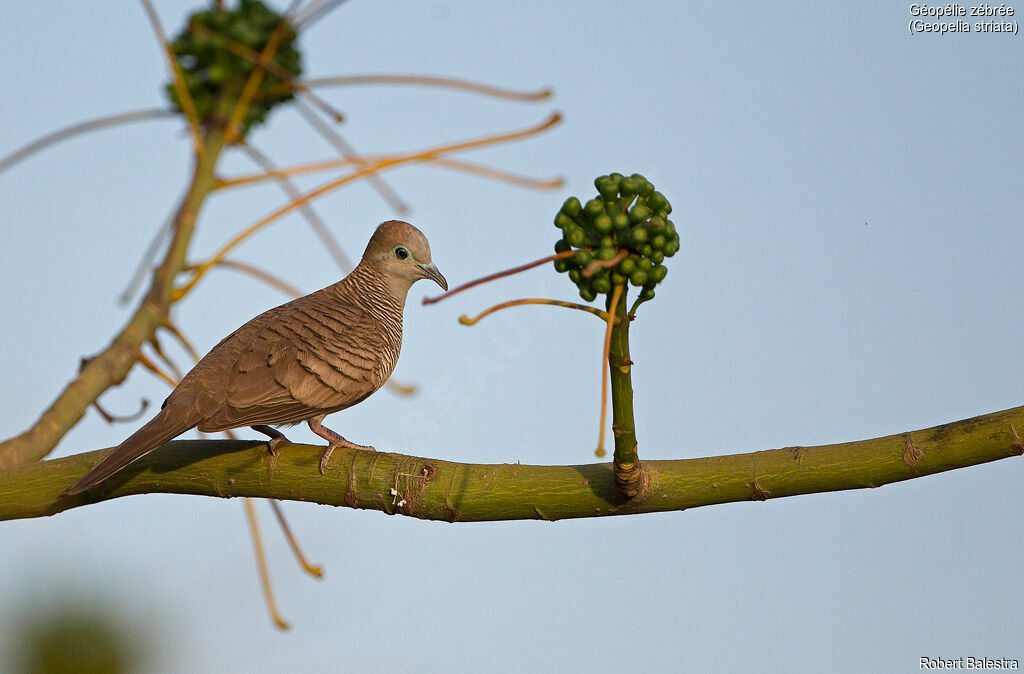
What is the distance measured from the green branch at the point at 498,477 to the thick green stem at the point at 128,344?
2.04ft

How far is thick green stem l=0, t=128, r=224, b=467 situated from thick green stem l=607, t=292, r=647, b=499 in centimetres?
104

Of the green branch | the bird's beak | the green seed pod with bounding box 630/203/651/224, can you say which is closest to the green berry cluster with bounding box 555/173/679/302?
the green seed pod with bounding box 630/203/651/224

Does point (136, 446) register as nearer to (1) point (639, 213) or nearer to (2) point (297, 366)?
(2) point (297, 366)

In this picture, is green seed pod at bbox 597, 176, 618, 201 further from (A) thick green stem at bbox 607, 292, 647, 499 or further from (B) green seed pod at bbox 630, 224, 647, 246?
(A) thick green stem at bbox 607, 292, 647, 499

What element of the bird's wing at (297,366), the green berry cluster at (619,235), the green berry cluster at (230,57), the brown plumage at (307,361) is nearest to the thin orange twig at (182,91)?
the green berry cluster at (230,57)

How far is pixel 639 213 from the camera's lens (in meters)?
2.32

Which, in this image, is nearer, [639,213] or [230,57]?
[230,57]

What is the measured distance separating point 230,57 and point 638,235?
1042 mm

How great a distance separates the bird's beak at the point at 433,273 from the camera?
5297 millimetres

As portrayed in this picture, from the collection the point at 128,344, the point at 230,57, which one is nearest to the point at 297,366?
the point at 128,344

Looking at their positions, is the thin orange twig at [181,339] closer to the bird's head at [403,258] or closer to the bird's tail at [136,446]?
the bird's tail at [136,446]

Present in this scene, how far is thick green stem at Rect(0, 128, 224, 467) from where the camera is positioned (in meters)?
1.56

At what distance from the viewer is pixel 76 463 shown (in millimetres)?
3113

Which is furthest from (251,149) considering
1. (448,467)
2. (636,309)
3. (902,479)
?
(902,479)
